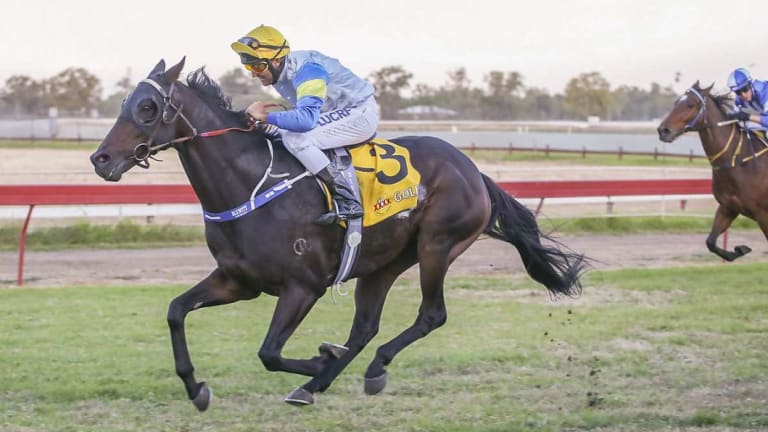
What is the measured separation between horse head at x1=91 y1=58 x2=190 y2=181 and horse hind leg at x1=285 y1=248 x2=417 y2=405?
1511mm

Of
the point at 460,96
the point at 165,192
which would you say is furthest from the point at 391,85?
the point at 165,192

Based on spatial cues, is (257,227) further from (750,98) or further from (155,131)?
(750,98)

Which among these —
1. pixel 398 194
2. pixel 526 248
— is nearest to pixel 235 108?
pixel 398 194

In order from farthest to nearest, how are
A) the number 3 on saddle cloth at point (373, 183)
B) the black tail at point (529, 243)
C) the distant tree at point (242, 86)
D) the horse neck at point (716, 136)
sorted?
1. the distant tree at point (242, 86)
2. the horse neck at point (716, 136)
3. the black tail at point (529, 243)
4. the number 3 on saddle cloth at point (373, 183)

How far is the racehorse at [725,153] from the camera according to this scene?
10891mm

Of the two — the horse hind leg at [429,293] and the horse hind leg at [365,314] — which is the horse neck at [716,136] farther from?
the horse hind leg at [365,314]

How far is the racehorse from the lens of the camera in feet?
35.7

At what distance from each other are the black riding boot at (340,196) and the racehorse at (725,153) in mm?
6118

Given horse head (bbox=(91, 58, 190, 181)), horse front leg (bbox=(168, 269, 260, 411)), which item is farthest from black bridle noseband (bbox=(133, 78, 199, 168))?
horse front leg (bbox=(168, 269, 260, 411))

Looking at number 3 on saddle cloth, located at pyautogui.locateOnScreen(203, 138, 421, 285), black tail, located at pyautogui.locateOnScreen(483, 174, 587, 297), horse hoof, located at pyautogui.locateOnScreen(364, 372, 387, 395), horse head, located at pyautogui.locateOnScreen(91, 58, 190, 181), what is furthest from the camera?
black tail, located at pyautogui.locateOnScreen(483, 174, 587, 297)

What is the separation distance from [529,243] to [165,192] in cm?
788

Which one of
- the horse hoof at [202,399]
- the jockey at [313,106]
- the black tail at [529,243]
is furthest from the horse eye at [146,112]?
the black tail at [529,243]

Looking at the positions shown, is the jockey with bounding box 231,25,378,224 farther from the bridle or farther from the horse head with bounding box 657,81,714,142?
the horse head with bounding box 657,81,714,142

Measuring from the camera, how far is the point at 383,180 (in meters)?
6.22
